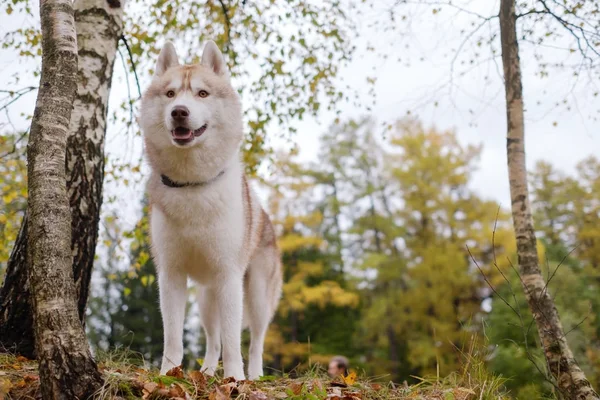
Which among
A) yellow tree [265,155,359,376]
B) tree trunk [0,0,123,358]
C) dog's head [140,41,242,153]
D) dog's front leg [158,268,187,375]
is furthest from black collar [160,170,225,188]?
yellow tree [265,155,359,376]

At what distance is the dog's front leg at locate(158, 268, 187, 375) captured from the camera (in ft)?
10.8

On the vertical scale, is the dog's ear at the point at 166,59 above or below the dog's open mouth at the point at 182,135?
above

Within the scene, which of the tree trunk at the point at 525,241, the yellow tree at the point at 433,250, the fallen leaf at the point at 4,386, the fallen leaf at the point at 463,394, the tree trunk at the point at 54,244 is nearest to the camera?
the tree trunk at the point at 54,244

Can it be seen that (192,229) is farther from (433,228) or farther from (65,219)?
(433,228)

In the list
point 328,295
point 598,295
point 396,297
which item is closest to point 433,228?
point 396,297

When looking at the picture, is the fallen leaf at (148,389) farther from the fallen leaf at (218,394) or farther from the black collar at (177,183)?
the black collar at (177,183)

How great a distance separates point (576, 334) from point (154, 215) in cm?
1411

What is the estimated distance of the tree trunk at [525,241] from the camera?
11.4 feet

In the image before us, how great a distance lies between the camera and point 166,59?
3586mm

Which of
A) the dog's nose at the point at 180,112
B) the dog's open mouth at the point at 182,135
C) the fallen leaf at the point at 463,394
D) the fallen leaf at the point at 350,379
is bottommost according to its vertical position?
the fallen leaf at the point at 463,394

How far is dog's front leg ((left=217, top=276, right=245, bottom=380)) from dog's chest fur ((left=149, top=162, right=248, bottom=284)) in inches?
4.0

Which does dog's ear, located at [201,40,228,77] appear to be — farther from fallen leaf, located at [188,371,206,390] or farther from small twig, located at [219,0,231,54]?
small twig, located at [219,0,231,54]

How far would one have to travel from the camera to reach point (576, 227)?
22078 mm

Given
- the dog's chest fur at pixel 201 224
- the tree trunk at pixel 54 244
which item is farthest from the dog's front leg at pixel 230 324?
the tree trunk at pixel 54 244
